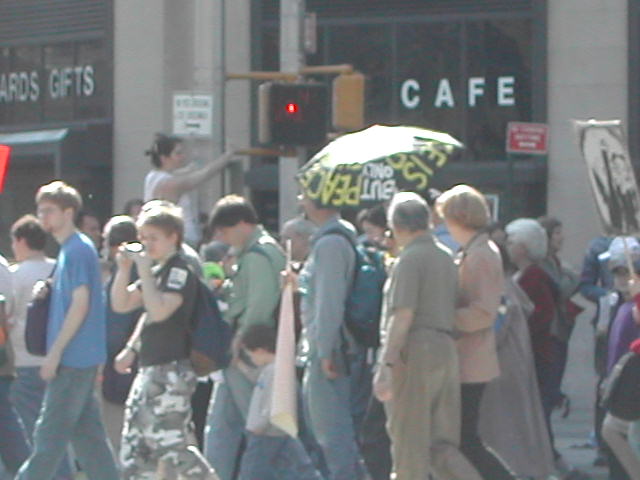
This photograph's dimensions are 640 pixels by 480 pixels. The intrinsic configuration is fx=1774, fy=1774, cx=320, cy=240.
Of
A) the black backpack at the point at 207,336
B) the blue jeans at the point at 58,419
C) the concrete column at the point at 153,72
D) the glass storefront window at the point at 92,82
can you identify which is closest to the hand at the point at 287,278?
the black backpack at the point at 207,336

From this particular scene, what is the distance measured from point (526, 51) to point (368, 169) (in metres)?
9.38

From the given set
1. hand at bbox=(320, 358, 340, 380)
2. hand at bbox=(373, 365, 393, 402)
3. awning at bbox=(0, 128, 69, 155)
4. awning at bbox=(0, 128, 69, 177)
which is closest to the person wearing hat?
hand at bbox=(373, 365, 393, 402)

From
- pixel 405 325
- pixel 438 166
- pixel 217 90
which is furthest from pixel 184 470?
pixel 217 90

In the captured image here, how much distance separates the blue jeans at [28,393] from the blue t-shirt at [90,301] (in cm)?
146

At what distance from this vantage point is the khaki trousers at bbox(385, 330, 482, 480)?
9695 millimetres

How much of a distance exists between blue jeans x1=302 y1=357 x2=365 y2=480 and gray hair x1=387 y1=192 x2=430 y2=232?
1.14 meters

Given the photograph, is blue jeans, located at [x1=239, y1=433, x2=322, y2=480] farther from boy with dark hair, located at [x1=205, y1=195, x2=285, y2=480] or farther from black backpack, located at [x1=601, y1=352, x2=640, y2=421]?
black backpack, located at [x1=601, y1=352, x2=640, y2=421]

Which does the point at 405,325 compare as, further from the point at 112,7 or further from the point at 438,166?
the point at 112,7

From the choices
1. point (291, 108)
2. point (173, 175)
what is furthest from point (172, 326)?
point (291, 108)

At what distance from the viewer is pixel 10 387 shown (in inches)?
456

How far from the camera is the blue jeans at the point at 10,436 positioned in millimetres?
11312

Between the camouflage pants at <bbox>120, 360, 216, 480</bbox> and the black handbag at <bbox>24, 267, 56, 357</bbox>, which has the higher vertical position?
the black handbag at <bbox>24, 267, 56, 357</bbox>

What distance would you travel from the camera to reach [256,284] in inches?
421

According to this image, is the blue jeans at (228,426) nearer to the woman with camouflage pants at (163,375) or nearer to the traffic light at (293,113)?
the woman with camouflage pants at (163,375)
